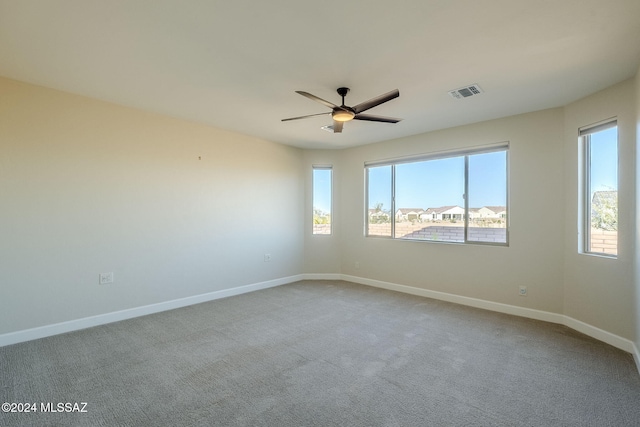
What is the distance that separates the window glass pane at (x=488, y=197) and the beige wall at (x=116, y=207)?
3436 millimetres

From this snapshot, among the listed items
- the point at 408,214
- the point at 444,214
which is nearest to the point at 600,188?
the point at 444,214

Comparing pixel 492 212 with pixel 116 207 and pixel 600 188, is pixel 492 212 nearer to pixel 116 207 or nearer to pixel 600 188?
pixel 600 188

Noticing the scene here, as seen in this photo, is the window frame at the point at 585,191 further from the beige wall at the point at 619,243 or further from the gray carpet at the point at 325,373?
the gray carpet at the point at 325,373

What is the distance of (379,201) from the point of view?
5703 mm

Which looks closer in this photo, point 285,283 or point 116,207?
point 116,207

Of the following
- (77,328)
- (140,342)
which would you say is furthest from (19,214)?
(140,342)

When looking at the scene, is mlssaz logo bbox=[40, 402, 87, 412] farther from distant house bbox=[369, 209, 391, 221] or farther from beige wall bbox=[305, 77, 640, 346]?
distant house bbox=[369, 209, 391, 221]

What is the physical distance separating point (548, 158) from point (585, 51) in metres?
1.66

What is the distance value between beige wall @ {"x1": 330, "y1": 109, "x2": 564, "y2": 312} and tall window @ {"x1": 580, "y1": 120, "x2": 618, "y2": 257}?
0.85ft

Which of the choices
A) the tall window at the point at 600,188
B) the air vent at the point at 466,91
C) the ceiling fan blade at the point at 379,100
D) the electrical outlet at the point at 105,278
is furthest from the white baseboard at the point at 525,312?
the electrical outlet at the point at 105,278

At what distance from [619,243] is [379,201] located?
131 inches

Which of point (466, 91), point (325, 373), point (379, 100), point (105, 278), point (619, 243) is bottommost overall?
point (325, 373)

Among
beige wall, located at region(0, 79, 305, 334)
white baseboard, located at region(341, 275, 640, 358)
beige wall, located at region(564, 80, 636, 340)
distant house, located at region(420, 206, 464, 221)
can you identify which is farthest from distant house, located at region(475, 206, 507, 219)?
beige wall, located at region(0, 79, 305, 334)

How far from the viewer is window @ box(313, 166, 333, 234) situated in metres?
6.14
